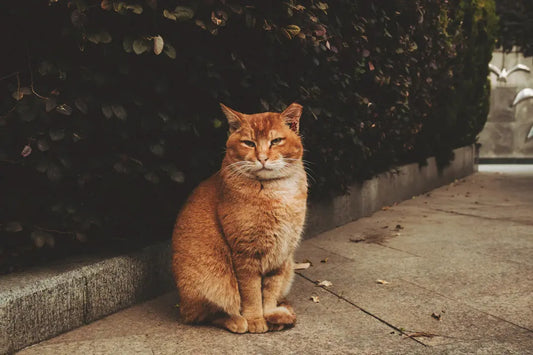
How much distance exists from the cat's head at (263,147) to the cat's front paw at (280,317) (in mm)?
765

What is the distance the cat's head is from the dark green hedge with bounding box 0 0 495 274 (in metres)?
0.44

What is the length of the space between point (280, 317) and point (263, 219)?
22.8 inches

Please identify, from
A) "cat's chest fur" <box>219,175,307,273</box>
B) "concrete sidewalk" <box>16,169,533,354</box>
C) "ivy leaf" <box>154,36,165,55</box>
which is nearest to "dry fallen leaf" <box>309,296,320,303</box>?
"concrete sidewalk" <box>16,169,533,354</box>

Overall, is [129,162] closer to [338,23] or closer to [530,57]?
[338,23]

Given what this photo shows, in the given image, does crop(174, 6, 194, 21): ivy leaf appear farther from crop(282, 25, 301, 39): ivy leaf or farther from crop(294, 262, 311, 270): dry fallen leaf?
crop(294, 262, 311, 270): dry fallen leaf

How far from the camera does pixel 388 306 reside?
3062 mm

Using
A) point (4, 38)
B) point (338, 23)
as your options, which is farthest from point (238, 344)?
point (338, 23)

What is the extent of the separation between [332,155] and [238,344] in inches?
106

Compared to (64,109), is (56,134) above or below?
below

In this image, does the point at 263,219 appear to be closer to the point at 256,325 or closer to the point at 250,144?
the point at 250,144

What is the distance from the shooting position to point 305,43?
3521 mm

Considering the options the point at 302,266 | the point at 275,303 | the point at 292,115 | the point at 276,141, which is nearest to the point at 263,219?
the point at 276,141

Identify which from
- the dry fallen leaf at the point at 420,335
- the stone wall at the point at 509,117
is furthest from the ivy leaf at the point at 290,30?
the stone wall at the point at 509,117

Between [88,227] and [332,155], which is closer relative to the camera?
[88,227]
